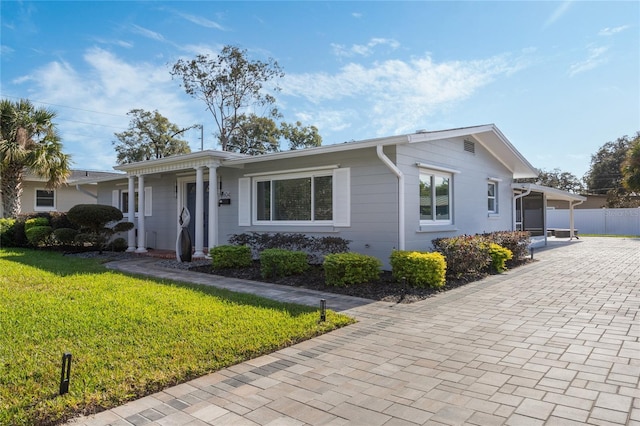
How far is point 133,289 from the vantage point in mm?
6926

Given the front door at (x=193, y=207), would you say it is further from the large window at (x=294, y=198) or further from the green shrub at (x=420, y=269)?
the green shrub at (x=420, y=269)

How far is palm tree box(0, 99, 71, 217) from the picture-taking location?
1460cm

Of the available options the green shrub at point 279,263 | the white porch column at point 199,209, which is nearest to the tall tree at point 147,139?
the white porch column at point 199,209

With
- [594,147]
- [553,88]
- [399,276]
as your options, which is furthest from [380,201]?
[594,147]

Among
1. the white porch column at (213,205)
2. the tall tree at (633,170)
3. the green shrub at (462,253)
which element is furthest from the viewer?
the tall tree at (633,170)

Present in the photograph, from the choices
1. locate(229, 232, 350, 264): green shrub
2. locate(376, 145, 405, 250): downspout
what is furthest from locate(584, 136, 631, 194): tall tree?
locate(229, 232, 350, 264): green shrub

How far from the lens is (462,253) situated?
8.57 meters

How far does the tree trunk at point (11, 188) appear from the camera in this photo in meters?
15.0

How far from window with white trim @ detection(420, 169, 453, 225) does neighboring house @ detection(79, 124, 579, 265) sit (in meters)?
0.03

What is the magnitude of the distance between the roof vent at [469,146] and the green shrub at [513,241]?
2496mm

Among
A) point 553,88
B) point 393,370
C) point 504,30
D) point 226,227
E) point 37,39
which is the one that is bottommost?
point 393,370

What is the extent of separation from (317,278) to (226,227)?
188 inches

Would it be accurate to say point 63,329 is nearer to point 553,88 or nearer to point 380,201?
point 380,201

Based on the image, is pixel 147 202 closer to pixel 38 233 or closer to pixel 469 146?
pixel 38 233
